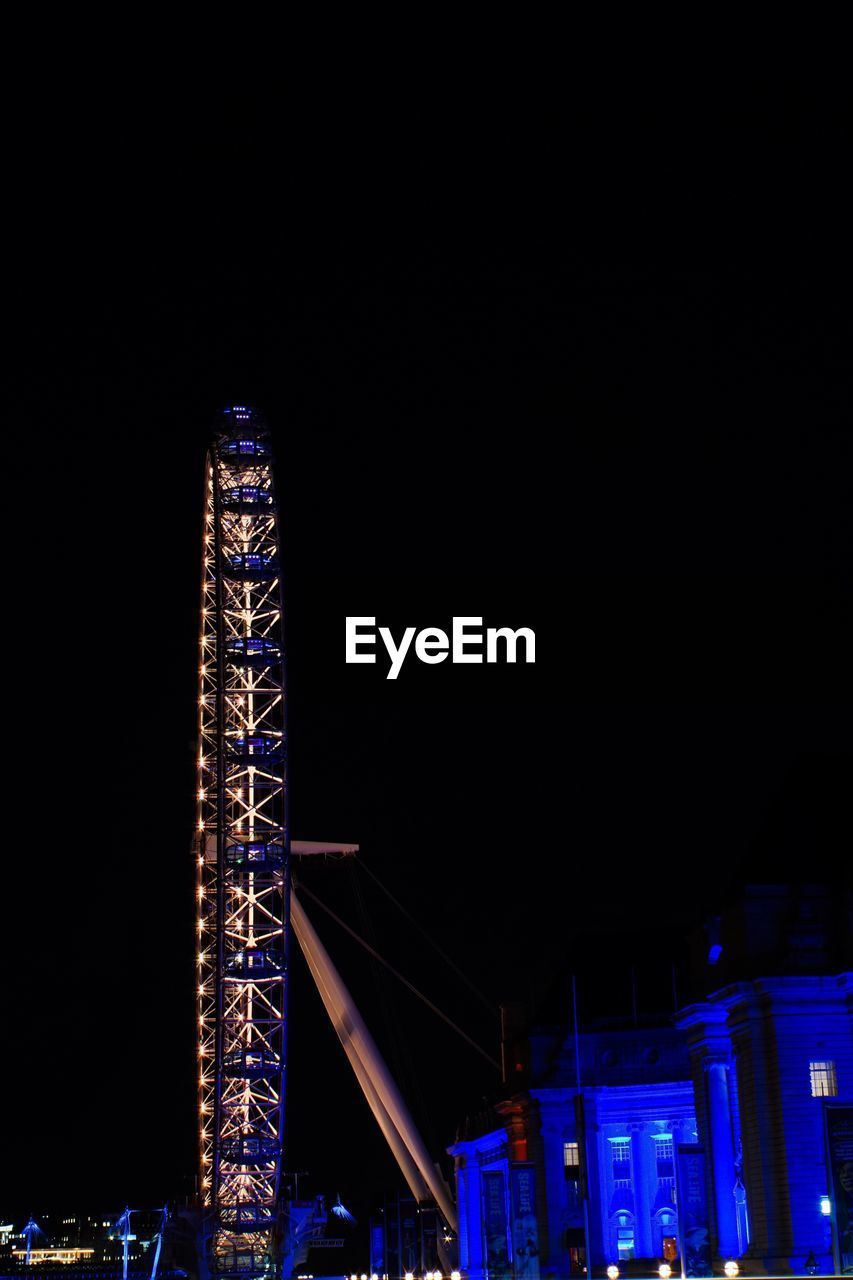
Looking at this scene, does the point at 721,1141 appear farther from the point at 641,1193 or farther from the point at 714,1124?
the point at 641,1193

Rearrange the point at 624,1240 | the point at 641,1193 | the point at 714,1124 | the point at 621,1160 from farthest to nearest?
the point at 621,1160
the point at 641,1193
the point at 624,1240
the point at 714,1124

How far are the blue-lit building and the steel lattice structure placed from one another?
17599 millimetres

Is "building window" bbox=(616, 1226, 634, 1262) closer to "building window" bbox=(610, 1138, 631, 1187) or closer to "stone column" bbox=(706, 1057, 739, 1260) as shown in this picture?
"building window" bbox=(610, 1138, 631, 1187)

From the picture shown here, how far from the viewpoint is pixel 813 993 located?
3410 inches

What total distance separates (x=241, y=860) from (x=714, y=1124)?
26.5 metres

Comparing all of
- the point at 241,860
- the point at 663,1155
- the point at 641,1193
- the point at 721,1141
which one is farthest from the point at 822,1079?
the point at 663,1155

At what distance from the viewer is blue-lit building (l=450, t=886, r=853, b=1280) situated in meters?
83.4

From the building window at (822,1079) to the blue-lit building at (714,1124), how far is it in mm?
45

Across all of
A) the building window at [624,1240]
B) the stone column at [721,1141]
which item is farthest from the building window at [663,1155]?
the stone column at [721,1141]

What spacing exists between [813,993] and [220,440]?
40533 mm

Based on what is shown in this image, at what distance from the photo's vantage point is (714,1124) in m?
93.4

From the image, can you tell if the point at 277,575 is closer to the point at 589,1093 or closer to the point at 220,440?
the point at 220,440

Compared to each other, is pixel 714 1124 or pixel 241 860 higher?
pixel 241 860

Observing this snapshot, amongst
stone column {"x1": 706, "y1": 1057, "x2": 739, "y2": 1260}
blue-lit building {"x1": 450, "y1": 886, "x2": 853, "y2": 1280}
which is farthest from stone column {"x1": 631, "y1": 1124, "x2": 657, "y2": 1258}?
stone column {"x1": 706, "y1": 1057, "x2": 739, "y2": 1260}
